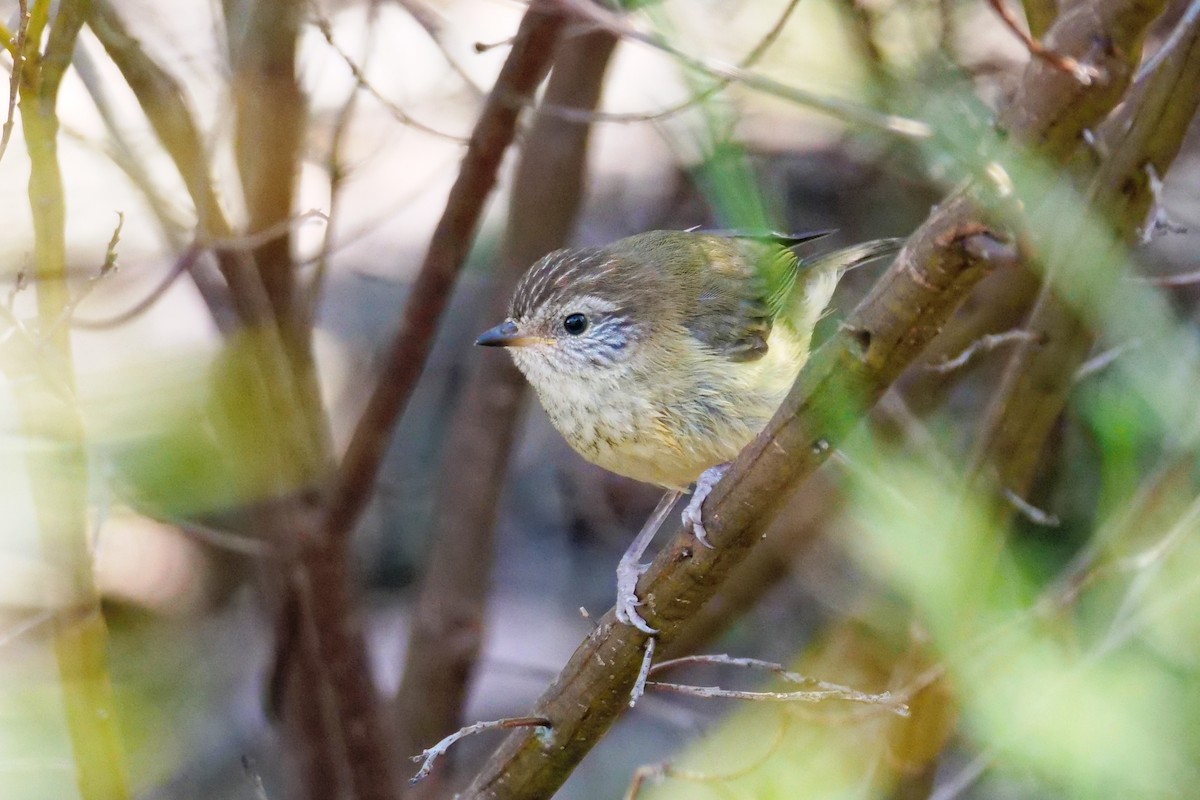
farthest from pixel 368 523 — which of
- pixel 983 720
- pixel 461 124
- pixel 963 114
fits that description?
pixel 963 114

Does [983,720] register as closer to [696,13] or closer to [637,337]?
[637,337]

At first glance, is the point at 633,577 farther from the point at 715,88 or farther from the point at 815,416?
the point at 715,88

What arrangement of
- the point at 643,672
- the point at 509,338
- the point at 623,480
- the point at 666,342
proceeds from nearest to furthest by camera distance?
1. the point at 643,672
2. the point at 666,342
3. the point at 509,338
4. the point at 623,480

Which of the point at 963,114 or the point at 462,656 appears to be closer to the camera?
the point at 963,114

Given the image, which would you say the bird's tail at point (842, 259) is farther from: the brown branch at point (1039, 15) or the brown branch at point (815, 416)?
the brown branch at point (815, 416)

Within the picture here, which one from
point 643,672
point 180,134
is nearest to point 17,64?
point 180,134

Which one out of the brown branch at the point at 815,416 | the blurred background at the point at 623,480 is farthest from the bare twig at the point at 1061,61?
the blurred background at the point at 623,480
